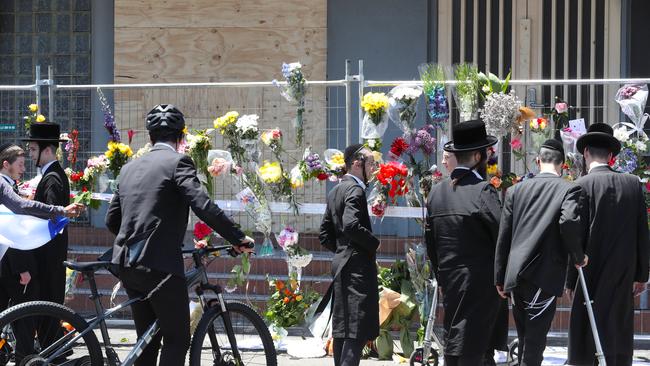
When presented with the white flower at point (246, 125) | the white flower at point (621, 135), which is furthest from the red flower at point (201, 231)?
the white flower at point (621, 135)

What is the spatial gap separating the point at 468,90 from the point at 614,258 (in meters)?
2.06

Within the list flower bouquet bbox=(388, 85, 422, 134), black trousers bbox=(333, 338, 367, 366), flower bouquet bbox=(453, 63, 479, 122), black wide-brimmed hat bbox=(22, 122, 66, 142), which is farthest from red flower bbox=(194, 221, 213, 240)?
flower bouquet bbox=(453, 63, 479, 122)

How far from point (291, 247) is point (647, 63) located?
523 cm

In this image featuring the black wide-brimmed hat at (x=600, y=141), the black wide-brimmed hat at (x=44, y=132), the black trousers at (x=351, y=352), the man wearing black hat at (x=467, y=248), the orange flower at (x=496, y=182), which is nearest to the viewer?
the man wearing black hat at (x=467, y=248)

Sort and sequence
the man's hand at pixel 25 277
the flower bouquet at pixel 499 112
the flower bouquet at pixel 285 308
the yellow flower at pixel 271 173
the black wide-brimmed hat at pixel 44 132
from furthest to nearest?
the flower bouquet at pixel 285 308 < the yellow flower at pixel 271 173 < the flower bouquet at pixel 499 112 < the black wide-brimmed hat at pixel 44 132 < the man's hand at pixel 25 277

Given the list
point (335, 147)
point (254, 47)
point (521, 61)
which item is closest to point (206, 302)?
point (335, 147)

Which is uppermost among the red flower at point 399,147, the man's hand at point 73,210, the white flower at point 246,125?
the white flower at point 246,125

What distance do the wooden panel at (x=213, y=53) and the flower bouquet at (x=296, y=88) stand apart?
252cm

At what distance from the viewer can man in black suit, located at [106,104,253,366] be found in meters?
5.88

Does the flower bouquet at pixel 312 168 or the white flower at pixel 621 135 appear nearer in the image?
the white flower at pixel 621 135

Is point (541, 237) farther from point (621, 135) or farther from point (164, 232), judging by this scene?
point (164, 232)

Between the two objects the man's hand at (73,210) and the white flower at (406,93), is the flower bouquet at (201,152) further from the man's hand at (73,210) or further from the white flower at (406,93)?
the white flower at (406,93)

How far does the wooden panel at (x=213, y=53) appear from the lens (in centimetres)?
1112

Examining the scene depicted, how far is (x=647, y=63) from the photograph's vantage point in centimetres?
1132
